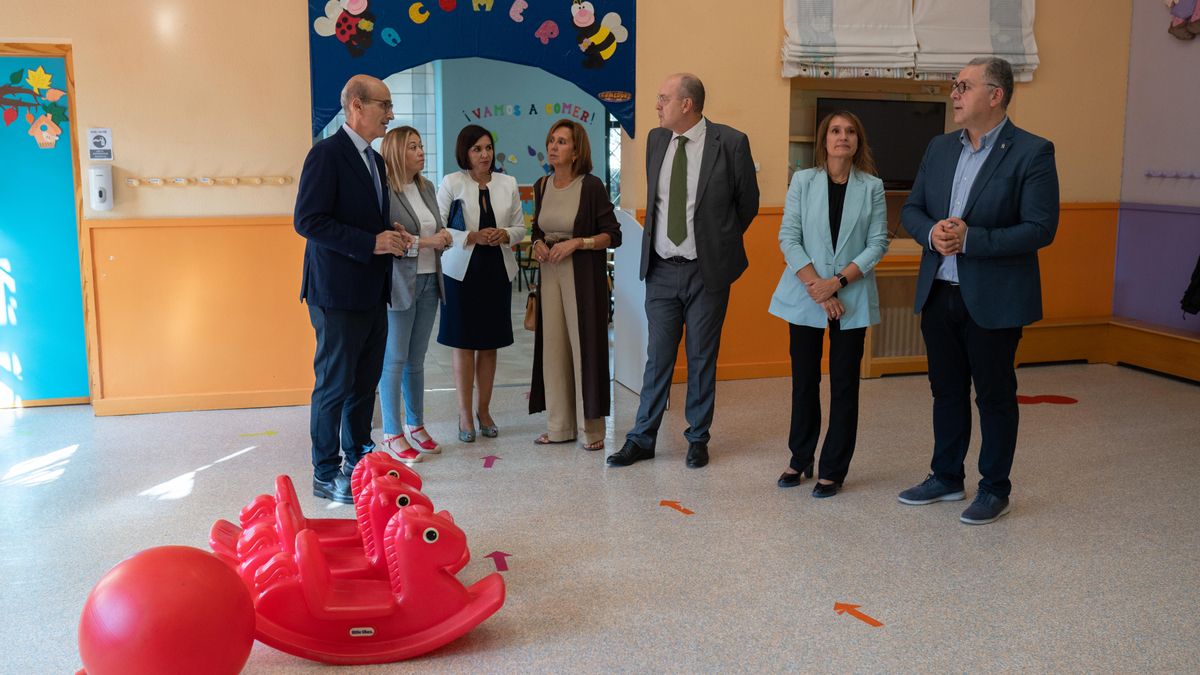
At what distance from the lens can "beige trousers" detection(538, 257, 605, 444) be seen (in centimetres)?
478

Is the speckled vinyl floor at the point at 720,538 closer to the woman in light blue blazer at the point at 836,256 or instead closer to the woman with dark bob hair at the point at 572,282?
the woman with dark bob hair at the point at 572,282

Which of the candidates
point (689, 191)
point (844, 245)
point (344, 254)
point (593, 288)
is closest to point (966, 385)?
point (844, 245)

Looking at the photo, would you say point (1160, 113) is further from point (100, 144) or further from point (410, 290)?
point (100, 144)

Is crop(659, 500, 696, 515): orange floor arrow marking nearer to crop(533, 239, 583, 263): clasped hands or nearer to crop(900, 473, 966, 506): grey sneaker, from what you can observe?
crop(900, 473, 966, 506): grey sneaker

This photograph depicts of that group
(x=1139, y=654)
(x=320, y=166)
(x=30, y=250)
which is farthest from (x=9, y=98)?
(x=1139, y=654)

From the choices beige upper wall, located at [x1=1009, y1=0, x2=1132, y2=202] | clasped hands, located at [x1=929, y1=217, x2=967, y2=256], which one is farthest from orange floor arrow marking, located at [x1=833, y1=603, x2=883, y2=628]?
beige upper wall, located at [x1=1009, y1=0, x2=1132, y2=202]

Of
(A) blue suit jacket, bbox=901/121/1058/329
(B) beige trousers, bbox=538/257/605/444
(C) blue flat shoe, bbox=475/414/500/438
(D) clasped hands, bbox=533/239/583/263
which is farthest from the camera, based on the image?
(C) blue flat shoe, bbox=475/414/500/438

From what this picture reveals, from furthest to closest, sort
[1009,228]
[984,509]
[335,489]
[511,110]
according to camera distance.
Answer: [511,110]
[335,489]
[984,509]
[1009,228]

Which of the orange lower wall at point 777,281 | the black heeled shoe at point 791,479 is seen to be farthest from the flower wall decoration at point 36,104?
the black heeled shoe at point 791,479

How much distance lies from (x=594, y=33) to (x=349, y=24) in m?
1.36

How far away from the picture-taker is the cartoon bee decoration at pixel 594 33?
5.88m

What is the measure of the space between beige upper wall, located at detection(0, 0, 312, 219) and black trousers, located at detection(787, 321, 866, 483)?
118 inches

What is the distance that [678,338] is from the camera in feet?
15.1

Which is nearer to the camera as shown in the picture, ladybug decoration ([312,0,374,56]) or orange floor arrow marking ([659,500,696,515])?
orange floor arrow marking ([659,500,696,515])
